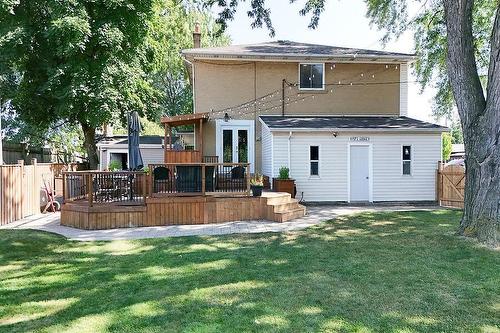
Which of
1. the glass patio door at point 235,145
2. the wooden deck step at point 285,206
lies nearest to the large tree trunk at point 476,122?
the wooden deck step at point 285,206

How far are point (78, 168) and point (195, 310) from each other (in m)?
17.4

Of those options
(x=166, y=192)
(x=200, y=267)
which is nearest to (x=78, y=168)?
(x=166, y=192)

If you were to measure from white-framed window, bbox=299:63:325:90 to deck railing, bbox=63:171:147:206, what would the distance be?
28.1ft

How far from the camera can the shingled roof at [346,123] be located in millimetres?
13523

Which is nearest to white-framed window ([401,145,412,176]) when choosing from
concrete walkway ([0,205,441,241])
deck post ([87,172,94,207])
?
concrete walkway ([0,205,441,241])

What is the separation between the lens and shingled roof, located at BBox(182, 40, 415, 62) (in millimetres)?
14648

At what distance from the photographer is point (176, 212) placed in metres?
10.3

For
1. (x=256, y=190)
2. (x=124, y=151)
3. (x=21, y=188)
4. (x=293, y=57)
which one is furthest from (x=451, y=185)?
(x=124, y=151)

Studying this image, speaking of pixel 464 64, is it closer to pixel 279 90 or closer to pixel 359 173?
pixel 359 173

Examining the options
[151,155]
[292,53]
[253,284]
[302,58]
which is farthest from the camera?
[151,155]

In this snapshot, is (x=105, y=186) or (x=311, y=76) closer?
(x=105, y=186)

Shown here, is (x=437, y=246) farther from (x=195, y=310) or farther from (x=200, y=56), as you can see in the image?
(x=200, y=56)

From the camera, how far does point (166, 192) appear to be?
34.7ft

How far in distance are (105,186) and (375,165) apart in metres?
9.78
